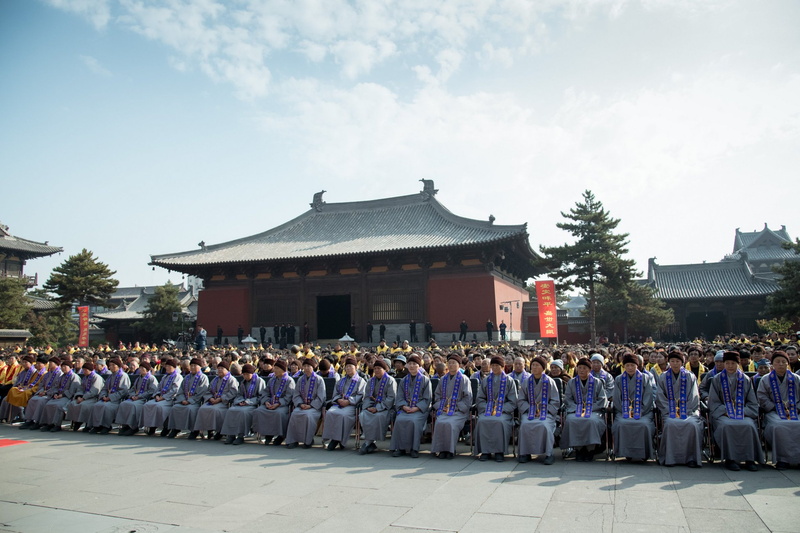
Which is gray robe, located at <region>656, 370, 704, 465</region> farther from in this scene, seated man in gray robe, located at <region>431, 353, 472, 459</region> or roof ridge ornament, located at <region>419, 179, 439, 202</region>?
roof ridge ornament, located at <region>419, 179, 439, 202</region>

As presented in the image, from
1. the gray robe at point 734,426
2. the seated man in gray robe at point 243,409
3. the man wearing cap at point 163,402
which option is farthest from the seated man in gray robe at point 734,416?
the man wearing cap at point 163,402

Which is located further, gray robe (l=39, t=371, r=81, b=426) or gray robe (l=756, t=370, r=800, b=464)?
gray robe (l=39, t=371, r=81, b=426)

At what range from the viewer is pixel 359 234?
2761cm

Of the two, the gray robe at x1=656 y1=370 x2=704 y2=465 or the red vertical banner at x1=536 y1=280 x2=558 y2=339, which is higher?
the red vertical banner at x1=536 y1=280 x2=558 y2=339

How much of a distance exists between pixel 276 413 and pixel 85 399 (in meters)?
4.18

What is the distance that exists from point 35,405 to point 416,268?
16.0 m

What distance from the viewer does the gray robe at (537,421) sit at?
264 inches

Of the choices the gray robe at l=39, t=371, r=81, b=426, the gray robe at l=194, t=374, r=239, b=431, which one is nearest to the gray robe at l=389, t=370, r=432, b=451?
the gray robe at l=194, t=374, r=239, b=431

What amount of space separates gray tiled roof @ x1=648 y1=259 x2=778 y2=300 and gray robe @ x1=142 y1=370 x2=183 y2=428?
29164 millimetres

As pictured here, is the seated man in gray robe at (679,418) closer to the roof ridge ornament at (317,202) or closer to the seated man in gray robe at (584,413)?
the seated man in gray robe at (584,413)

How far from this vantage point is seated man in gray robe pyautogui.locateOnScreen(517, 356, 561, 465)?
22.0ft

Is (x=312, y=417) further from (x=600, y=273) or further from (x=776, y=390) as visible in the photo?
(x=600, y=273)

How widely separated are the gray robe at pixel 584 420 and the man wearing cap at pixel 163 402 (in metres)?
6.35

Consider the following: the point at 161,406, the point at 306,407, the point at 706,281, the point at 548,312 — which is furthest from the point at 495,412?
the point at 706,281
